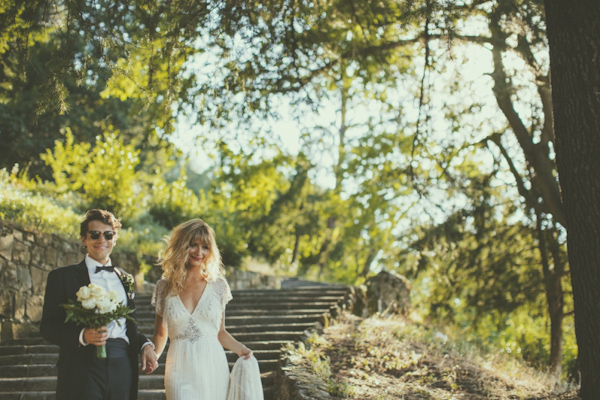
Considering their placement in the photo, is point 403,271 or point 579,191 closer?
point 579,191

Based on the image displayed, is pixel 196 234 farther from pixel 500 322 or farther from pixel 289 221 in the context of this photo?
pixel 289 221

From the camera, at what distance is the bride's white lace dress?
13.2ft

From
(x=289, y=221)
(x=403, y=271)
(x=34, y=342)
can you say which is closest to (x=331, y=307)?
(x=403, y=271)

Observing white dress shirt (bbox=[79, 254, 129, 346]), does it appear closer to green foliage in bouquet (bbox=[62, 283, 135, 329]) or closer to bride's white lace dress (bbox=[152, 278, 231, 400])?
green foliage in bouquet (bbox=[62, 283, 135, 329])

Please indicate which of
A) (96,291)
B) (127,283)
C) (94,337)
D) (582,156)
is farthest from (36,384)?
(582,156)

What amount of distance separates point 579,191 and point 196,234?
3432 mm

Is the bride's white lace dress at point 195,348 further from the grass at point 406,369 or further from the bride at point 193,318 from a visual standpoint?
the grass at point 406,369

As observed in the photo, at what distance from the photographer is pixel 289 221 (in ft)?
86.8

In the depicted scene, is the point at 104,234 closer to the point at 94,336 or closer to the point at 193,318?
the point at 94,336

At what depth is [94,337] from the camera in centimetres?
353

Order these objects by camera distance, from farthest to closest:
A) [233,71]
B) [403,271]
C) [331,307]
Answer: [403,271] < [331,307] < [233,71]

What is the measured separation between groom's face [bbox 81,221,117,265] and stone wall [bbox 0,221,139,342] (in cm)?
566

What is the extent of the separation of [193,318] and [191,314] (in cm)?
4

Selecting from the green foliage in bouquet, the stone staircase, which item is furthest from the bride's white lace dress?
the stone staircase
